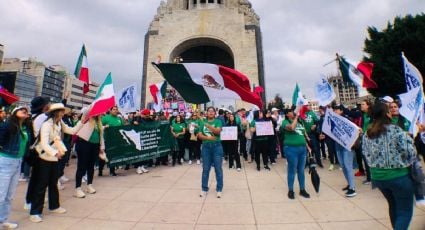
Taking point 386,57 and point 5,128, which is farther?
point 386,57

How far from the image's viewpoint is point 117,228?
12.2 feet

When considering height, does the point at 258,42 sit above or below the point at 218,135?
above

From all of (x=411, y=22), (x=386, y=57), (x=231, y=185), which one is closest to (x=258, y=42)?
(x=386, y=57)

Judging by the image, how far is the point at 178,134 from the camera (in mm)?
9648

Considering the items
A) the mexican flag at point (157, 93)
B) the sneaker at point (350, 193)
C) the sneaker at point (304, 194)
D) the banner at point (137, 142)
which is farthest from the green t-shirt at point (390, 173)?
the mexican flag at point (157, 93)

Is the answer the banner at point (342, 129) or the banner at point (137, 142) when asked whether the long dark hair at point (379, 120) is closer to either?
the banner at point (342, 129)

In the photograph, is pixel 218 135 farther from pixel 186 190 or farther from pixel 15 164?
pixel 15 164

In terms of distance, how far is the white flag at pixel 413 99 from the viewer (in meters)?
3.49

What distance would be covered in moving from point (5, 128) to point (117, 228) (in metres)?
2.35

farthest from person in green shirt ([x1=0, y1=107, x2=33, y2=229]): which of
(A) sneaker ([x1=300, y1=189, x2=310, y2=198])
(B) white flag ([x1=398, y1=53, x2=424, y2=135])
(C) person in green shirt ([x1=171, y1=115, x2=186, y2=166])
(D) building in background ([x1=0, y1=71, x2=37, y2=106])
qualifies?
(D) building in background ([x1=0, y1=71, x2=37, y2=106])

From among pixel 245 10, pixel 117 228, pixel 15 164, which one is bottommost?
pixel 117 228

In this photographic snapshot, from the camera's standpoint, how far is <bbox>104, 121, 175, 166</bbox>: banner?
7797mm

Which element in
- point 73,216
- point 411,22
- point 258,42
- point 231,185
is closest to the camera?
point 73,216

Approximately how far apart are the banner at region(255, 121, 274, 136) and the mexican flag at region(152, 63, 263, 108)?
3322 mm
